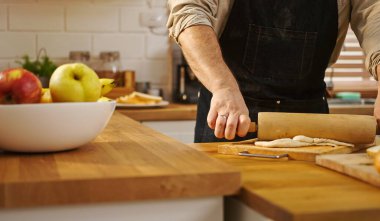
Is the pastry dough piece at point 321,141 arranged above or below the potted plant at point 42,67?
below

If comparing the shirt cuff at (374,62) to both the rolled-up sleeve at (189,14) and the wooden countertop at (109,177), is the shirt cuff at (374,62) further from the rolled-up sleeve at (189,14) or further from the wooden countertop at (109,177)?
the wooden countertop at (109,177)

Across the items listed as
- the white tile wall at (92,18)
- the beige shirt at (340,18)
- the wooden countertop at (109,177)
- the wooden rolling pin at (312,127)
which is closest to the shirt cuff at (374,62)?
the beige shirt at (340,18)

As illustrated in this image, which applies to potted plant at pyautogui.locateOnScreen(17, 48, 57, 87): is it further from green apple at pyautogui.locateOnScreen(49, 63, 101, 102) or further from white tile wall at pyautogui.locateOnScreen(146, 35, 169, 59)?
green apple at pyautogui.locateOnScreen(49, 63, 101, 102)

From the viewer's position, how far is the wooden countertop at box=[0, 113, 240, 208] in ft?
3.23

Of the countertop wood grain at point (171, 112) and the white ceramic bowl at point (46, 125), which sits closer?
the white ceramic bowl at point (46, 125)

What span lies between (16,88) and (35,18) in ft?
6.94

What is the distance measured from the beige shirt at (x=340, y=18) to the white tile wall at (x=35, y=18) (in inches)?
56.1

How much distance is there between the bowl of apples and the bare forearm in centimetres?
40

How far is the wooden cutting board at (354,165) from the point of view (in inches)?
43.7

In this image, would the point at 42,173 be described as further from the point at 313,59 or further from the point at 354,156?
the point at 313,59

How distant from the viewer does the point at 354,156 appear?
1319 mm

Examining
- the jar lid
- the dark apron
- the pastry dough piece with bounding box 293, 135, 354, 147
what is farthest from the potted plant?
the pastry dough piece with bounding box 293, 135, 354, 147

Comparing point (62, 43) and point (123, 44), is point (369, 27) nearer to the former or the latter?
point (123, 44)

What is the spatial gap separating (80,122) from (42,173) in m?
0.22
